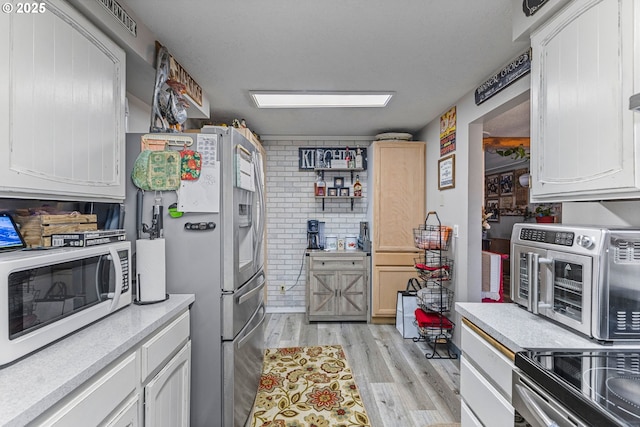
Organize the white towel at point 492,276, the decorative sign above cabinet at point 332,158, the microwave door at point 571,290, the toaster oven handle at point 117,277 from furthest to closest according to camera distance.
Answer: the decorative sign above cabinet at point 332,158 < the white towel at point 492,276 < the toaster oven handle at point 117,277 < the microwave door at point 571,290

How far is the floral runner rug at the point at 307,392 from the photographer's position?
7.27 ft

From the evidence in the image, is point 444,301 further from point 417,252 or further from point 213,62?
point 213,62

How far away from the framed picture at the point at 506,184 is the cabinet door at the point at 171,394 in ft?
24.3

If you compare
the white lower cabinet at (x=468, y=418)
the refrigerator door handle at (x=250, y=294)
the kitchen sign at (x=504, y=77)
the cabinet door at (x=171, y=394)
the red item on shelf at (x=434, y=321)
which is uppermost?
the kitchen sign at (x=504, y=77)

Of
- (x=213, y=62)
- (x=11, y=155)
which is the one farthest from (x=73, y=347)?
(x=213, y=62)

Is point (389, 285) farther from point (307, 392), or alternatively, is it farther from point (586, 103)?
point (586, 103)

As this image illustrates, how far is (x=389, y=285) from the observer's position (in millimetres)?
4055

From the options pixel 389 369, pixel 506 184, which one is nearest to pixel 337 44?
pixel 389 369

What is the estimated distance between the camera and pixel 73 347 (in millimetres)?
1110

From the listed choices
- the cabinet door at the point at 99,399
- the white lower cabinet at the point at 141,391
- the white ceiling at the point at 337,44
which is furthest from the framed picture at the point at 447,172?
the cabinet door at the point at 99,399

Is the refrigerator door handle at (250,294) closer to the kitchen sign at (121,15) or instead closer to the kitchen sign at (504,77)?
the kitchen sign at (121,15)

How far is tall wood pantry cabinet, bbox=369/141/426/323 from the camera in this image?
4.05 meters

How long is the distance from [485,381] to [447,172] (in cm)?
236

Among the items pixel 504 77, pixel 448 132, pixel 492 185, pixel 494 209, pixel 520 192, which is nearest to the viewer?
pixel 504 77
